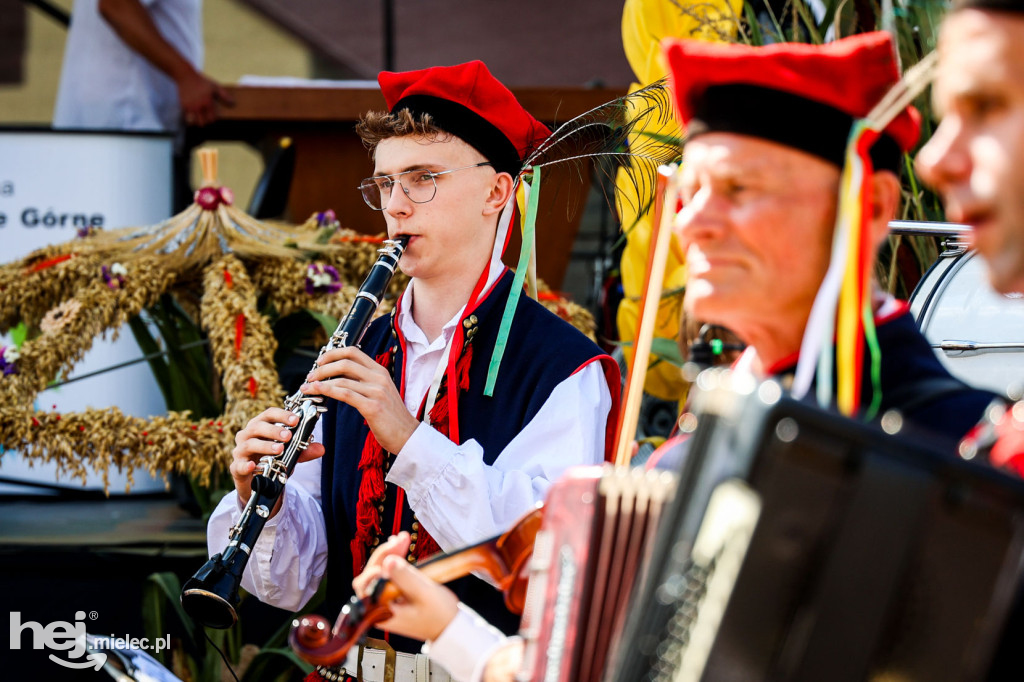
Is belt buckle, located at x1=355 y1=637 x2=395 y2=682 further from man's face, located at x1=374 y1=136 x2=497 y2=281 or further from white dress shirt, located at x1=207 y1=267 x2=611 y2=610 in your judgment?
man's face, located at x1=374 y1=136 x2=497 y2=281

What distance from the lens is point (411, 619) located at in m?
1.36

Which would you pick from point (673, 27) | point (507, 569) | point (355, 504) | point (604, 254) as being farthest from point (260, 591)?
point (604, 254)

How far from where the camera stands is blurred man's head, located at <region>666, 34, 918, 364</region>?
50.9 inches

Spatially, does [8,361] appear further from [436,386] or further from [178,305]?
[436,386]

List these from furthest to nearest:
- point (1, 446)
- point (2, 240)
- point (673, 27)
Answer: point (2, 240) < point (673, 27) < point (1, 446)

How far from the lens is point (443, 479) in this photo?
2.05 metres

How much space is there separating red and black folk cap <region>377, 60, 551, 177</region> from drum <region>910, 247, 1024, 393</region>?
965 millimetres

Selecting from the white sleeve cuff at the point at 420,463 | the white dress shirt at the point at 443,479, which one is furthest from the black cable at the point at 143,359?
the white sleeve cuff at the point at 420,463

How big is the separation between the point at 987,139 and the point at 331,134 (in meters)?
3.73

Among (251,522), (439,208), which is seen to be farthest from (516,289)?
(251,522)

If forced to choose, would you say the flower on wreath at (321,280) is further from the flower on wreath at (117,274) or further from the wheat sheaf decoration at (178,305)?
the flower on wreath at (117,274)

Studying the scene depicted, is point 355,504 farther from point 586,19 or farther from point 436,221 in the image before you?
point 586,19

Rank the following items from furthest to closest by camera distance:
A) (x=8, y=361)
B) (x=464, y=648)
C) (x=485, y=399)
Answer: (x=8, y=361) < (x=485, y=399) < (x=464, y=648)

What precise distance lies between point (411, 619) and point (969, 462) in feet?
2.32
